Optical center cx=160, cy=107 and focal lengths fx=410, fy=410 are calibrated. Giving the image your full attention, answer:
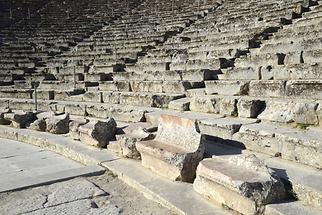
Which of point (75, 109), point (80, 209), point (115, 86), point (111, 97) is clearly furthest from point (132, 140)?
point (115, 86)

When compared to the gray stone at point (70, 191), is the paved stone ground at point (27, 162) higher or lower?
lower

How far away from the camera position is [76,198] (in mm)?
4219

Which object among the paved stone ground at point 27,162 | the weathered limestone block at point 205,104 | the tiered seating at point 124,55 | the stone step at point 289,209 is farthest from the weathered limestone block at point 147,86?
the stone step at point 289,209

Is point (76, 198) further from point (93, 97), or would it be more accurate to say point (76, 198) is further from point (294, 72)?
point (93, 97)

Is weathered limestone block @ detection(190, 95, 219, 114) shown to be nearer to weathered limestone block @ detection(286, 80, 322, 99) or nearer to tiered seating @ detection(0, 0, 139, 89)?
weathered limestone block @ detection(286, 80, 322, 99)

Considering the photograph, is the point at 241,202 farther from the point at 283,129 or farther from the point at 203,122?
the point at 203,122

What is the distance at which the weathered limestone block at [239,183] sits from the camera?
3152 mm

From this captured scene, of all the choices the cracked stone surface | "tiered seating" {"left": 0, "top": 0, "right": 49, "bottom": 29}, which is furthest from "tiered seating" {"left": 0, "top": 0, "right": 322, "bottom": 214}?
"tiered seating" {"left": 0, "top": 0, "right": 49, "bottom": 29}

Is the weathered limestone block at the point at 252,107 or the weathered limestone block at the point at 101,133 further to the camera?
the weathered limestone block at the point at 101,133

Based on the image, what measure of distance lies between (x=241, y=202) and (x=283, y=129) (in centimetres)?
140

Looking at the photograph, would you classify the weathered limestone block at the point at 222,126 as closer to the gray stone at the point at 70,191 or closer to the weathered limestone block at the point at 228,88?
the weathered limestone block at the point at 228,88

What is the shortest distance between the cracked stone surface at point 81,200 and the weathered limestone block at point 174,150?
38cm

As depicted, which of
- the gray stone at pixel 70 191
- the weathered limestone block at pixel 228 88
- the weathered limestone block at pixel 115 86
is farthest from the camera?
the weathered limestone block at pixel 115 86

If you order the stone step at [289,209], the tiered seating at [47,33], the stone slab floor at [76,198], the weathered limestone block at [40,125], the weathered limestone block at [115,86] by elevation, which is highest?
the tiered seating at [47,33]
